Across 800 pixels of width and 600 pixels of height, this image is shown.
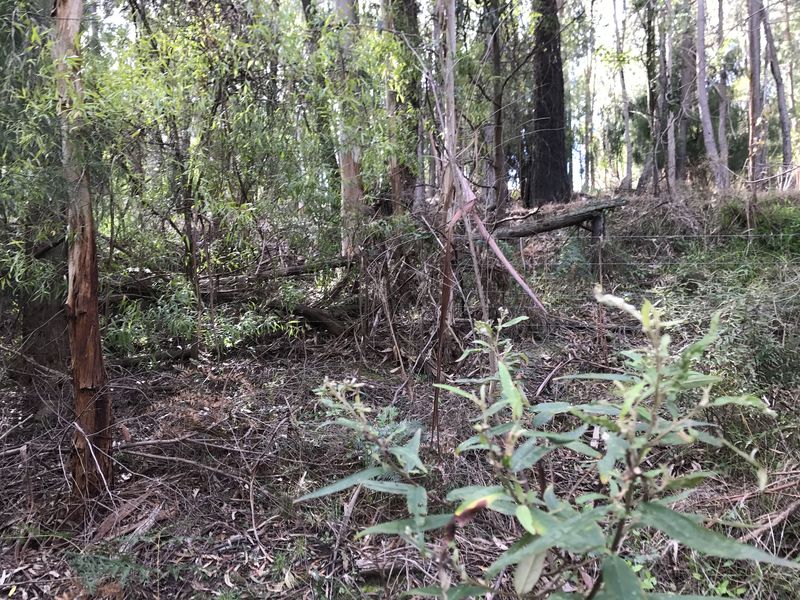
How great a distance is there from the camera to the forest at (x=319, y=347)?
5.02 feet

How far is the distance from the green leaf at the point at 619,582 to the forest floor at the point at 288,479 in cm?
137

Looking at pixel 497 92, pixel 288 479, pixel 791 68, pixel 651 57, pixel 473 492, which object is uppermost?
pixel 791 68

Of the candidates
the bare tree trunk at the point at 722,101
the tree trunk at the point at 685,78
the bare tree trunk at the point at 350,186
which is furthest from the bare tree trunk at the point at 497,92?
the bare tree trunk at the point at 722,101

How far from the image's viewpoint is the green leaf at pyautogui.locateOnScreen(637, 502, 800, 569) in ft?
2.77

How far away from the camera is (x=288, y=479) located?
9.89 feet

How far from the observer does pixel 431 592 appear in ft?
3.63

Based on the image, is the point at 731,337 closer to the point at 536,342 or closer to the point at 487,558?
the point at 536,342

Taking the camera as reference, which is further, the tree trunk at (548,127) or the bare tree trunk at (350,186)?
the tree trunk at (548,127)

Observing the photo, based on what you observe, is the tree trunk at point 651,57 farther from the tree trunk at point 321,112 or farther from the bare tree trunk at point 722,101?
the tree trunk at point 321,112

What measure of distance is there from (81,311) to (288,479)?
4.55ft

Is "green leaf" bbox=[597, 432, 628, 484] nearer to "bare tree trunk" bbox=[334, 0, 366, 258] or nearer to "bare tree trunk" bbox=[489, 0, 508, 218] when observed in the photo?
"bare tree trunk" bbox=[334, 0, 366, 258]

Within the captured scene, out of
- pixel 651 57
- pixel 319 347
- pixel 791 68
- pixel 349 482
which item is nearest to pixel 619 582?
pixel 349 482

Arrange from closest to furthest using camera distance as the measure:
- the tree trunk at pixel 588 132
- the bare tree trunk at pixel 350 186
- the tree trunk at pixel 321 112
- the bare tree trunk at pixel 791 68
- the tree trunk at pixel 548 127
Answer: the tree trunk at pixel 321 112
the bare tree trunk at pixel 350 186
the tree trunk at pixel 548 127
the bare tree trunk at pixel 791 68
the tree trunk at pixel 588 132

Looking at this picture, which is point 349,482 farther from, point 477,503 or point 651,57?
point 651,57
